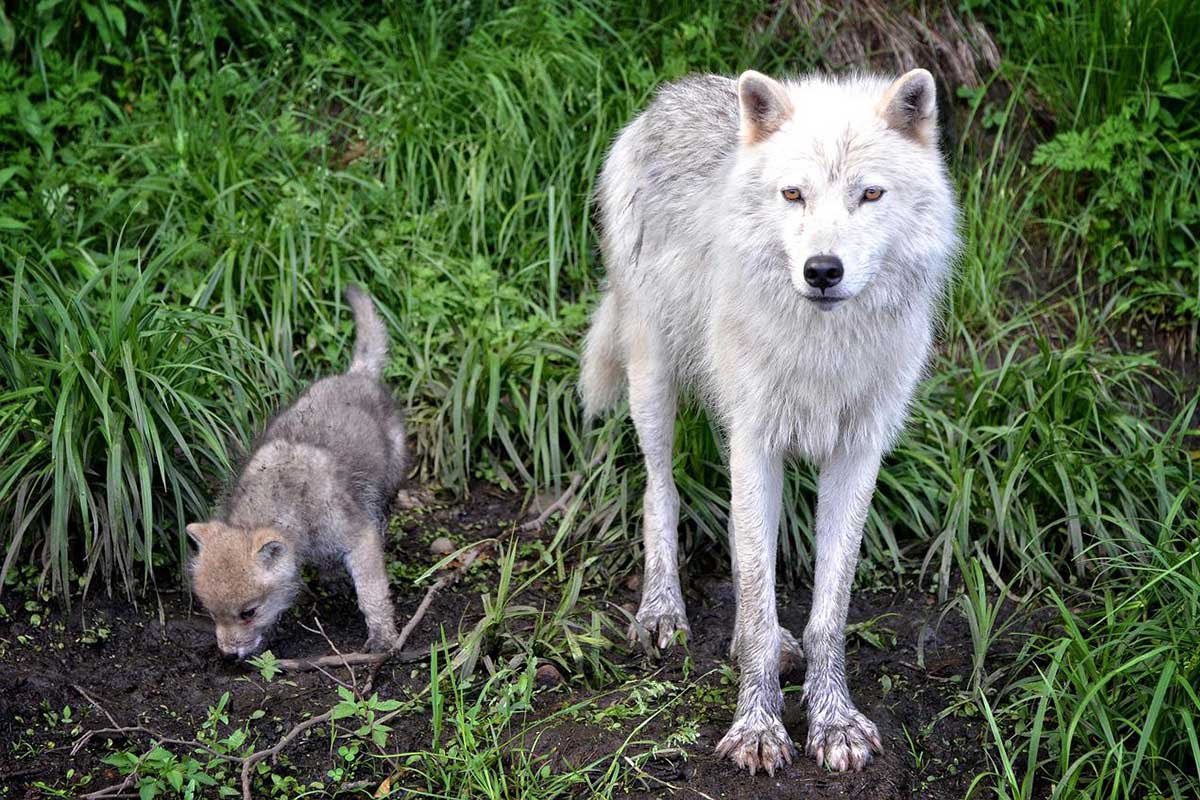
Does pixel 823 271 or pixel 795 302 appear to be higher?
pixel 823 271

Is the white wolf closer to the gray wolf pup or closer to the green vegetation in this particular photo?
the green vegetation

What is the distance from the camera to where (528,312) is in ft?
21.6

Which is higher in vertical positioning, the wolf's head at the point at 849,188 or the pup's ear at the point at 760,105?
the pup's ear at the point at 760,105

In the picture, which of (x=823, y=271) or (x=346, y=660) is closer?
(x=823, y=271)

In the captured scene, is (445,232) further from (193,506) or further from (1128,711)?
(1128,711)

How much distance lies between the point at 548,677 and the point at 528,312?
2.34m

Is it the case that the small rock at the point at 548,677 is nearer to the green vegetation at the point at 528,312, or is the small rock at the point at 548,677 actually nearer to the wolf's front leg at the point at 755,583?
the green vegetation at the point at 528,312

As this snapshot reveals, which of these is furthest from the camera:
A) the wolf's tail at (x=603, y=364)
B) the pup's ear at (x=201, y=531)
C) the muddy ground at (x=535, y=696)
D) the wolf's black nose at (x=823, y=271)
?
the wolf's tail at (x=603, y=364)

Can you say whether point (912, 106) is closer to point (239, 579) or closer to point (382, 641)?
point (382, 641)

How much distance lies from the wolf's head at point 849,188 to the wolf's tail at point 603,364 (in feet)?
4.73

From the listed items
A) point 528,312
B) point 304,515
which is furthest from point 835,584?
point 528,312

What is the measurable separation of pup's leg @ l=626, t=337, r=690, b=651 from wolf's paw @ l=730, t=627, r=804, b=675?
0.26 metres

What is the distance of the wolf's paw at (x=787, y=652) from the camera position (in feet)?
16.2

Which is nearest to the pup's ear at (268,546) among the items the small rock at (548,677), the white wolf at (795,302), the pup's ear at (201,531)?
the pup's ear at (201,531)
